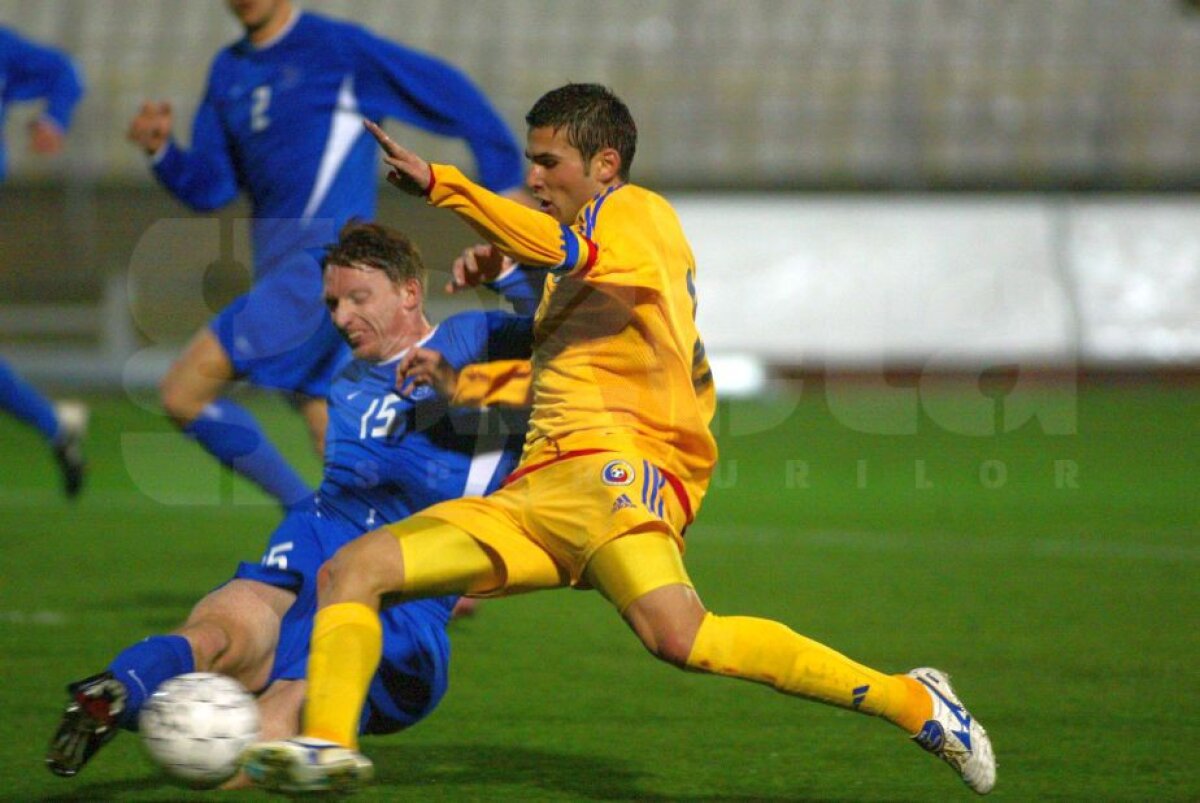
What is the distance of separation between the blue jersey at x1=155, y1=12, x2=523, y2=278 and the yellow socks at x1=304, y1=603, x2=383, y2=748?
2852mm

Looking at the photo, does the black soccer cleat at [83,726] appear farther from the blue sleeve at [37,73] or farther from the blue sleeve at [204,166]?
the blue sleeve at [37,73]

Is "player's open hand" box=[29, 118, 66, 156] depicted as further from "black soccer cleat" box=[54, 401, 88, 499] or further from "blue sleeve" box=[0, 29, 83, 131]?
"black soccer cleat" box=[54, 401, 88, 499]

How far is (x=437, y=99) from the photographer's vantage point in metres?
6.35

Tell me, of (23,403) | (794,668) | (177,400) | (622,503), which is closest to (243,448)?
(177,400)

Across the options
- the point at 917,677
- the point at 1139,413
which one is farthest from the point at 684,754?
the point at 1139,413

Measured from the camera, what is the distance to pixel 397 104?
21.0 feet

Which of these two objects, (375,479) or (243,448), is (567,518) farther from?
(243,448)

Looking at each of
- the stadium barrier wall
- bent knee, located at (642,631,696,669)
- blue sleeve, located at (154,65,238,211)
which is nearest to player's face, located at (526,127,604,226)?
bent knee, located at (642,631,696,669)

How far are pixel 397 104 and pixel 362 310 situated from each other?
241 centimetres

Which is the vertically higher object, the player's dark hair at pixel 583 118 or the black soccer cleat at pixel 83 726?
the player's dark hair at pixel 583 118

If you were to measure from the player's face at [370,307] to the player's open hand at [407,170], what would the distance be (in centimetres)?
74

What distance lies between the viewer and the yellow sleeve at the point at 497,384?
426 cm

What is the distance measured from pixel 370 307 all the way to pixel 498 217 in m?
0.86

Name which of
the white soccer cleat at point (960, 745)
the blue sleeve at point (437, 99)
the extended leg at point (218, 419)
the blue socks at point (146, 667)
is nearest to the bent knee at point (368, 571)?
the blue socks at point (146, 667)
